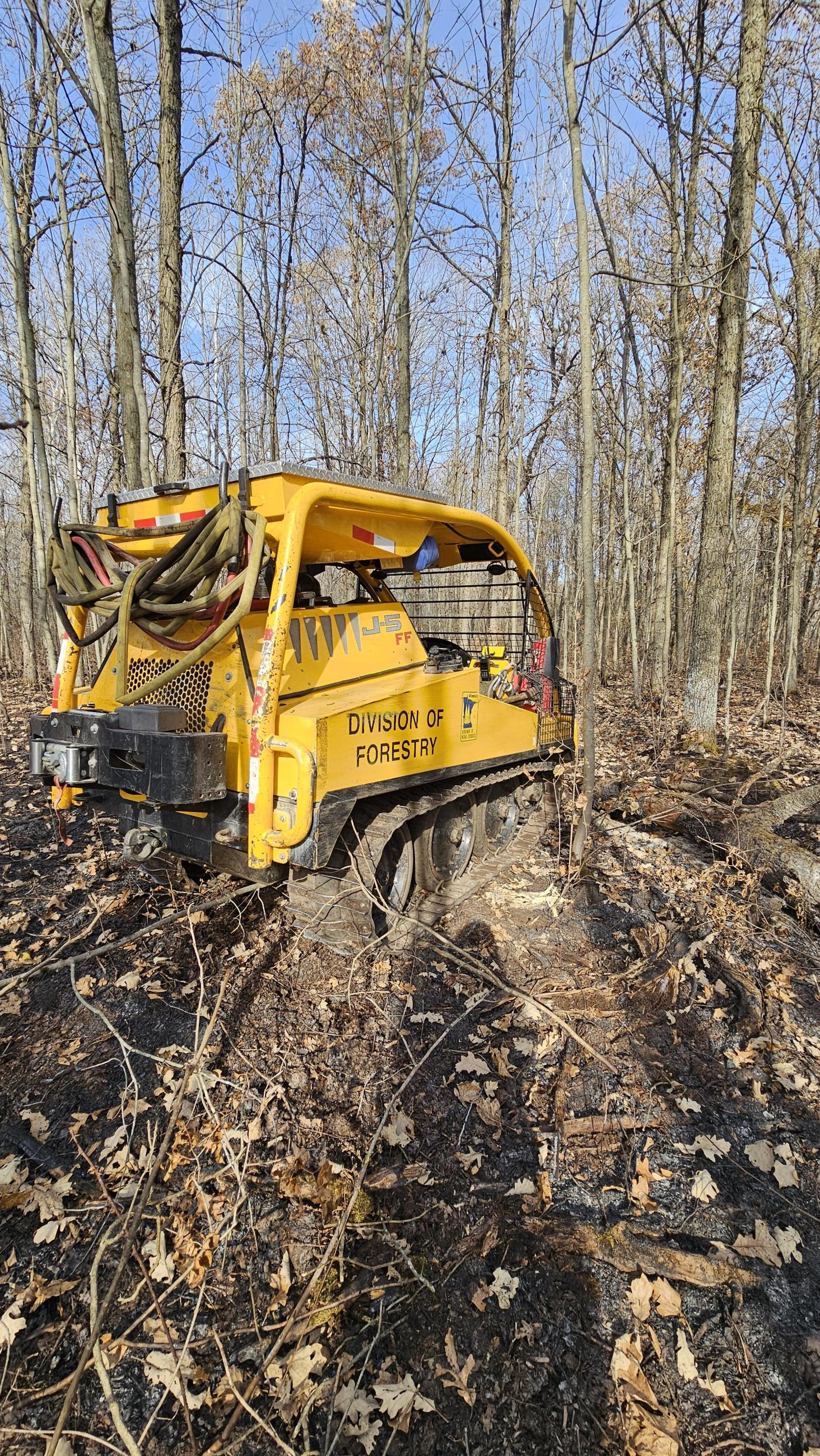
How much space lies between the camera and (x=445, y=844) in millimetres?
5453

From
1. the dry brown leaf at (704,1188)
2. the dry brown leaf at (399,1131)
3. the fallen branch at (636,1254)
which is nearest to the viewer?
the fallen branch at (636,1254)

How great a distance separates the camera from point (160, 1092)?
3053 millimetres

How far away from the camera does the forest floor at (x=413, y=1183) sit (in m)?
1.92

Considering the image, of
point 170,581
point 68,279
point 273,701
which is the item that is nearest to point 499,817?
point 273,701

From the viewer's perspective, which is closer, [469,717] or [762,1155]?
[762,1155]

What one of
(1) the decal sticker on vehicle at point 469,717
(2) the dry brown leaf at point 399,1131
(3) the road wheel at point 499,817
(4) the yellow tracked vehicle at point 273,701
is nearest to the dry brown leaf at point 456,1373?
(2) the dry brown leaf at point 399,1131

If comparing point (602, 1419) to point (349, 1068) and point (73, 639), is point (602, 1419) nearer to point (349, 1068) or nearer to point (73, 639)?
point (349, 1068)

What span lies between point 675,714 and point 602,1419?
36.4 ft

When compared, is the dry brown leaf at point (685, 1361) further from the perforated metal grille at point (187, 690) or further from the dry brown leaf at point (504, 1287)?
the perforated metal grille at point (187, 690)

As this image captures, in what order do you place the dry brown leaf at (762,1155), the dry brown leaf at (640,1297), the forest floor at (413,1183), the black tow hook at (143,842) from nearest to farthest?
the forest floor at (413,1183) < the dry brown leaf at (640,1297) < the dry brown leaf at (762,1155) < the black tow hook at (143,842)

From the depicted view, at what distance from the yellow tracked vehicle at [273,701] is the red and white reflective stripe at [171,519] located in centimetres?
1

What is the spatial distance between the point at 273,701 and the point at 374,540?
135cm

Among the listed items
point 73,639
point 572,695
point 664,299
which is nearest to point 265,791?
point 73,639

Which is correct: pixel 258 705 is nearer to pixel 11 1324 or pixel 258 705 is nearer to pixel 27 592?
pixel 11 1324
